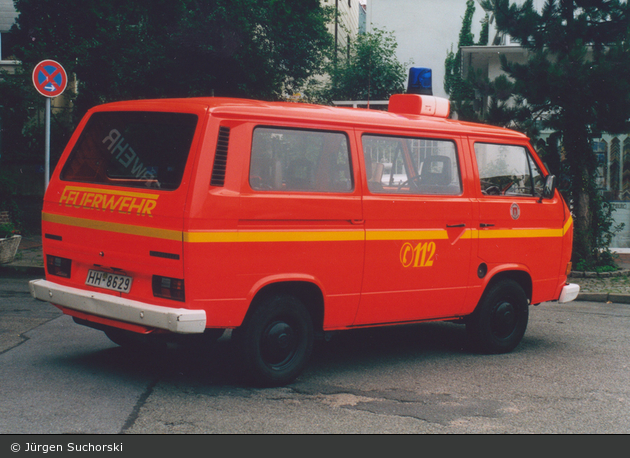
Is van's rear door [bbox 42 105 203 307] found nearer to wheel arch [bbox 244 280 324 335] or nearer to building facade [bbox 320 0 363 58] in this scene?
wheel arch [bbox 244 280 324 335]

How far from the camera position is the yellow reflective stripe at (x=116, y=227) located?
4.71 m

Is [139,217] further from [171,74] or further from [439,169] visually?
[171,74]

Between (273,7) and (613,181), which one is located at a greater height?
(273,7)

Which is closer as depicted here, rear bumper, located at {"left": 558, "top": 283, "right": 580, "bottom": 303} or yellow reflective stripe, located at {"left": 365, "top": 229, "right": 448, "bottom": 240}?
yellow reflective stripe, located at {"left": 365, "top": 229, "right": 448, "bottom": 240}

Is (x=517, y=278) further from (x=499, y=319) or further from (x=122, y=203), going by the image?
(x=122, y=203)

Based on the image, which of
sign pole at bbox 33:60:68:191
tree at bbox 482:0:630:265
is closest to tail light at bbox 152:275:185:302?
sign pole at bbox 33:60:68:191

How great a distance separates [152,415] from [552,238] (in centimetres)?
416

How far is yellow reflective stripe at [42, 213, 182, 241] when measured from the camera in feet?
15.5

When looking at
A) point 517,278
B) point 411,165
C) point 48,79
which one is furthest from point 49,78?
point 517,278

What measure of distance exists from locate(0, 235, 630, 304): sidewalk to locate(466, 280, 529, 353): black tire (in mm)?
4094

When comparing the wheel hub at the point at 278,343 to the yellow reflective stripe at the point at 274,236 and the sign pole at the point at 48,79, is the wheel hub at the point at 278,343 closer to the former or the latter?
the yellow reflective stripe at the point at 274,236

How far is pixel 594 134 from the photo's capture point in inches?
486

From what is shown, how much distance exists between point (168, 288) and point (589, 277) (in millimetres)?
9051

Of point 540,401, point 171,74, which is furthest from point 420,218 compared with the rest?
point 171,74
